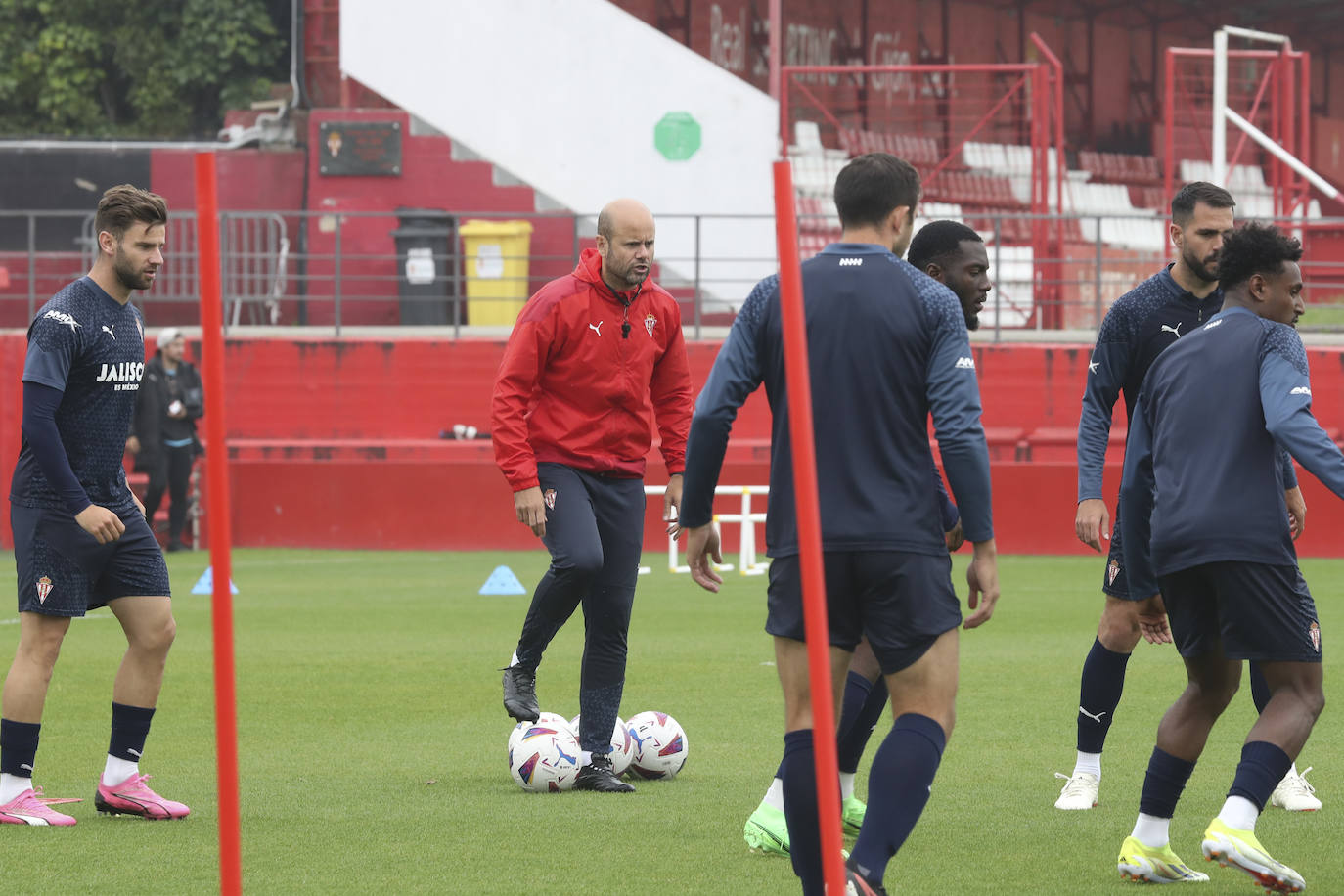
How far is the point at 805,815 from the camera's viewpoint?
471cm

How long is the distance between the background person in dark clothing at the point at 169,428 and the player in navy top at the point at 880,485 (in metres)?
15.1

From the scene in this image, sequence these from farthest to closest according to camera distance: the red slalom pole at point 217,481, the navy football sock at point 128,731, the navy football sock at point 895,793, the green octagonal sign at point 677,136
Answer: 1. the green octagonal sign at point 677,136
2. the navy football sock at point 128,731
3. the navy football sock at point 895,793
4. the red slalom pole at point 217,481

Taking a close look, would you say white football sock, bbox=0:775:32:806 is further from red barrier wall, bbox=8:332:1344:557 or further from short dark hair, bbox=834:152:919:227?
red barrier wall, bbox=8:332:1344:557

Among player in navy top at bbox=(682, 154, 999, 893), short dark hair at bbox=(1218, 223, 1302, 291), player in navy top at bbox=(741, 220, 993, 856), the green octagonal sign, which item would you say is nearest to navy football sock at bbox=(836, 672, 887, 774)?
player in navy top at bbox=(741, 220, 993, 856)

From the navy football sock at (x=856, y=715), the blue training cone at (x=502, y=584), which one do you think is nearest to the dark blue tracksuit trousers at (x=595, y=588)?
the navy football sock at (x=856, y=715)

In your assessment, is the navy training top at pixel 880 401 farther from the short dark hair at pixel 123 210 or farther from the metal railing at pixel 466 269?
the metal railing at pixel 466 269

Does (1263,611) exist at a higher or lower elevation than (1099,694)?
higher

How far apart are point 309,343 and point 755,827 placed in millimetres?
16582

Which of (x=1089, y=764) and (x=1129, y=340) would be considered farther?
(x=1089, y=764)

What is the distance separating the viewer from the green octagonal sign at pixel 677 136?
26797 mm

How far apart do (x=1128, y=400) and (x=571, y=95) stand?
2109 centimetres

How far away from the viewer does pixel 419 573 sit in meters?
17.0

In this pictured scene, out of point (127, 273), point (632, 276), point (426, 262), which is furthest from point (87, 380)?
point (426, 262)

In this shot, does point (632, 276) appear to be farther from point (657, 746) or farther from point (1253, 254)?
point (1253, 254)
